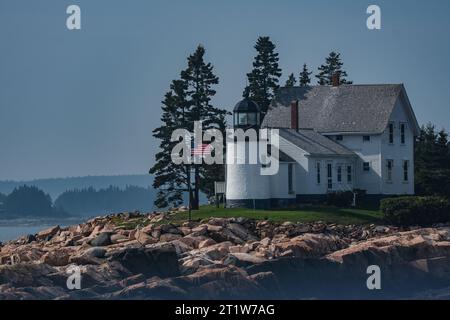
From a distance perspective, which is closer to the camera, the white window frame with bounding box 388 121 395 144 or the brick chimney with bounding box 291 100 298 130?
the brick chimney with bounding box 291 100 298 130

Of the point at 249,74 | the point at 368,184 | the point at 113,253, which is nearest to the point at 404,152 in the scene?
the point at 368,184

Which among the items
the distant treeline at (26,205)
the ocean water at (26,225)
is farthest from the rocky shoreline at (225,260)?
the distant treeline at (26,205)

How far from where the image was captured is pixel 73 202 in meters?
181

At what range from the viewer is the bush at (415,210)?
73.1 metres

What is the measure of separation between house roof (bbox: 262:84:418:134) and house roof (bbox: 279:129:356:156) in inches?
37.1

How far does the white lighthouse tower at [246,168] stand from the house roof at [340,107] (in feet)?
24.0

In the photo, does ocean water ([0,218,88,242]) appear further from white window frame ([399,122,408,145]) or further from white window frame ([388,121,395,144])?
white window frame ([388,121,395,144])

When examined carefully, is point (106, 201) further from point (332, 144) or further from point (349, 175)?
point (349, 175)

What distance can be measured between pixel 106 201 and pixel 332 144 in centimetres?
9735

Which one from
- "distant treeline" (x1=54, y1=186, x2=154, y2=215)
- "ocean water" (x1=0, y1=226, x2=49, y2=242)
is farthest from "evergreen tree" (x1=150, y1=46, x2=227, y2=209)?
"distant treeline" (x1=54, y1=186, x2=154, y2=215)

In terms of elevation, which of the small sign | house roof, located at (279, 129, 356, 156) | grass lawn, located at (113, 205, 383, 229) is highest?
house roof, located at (279, 129, 356, 156)

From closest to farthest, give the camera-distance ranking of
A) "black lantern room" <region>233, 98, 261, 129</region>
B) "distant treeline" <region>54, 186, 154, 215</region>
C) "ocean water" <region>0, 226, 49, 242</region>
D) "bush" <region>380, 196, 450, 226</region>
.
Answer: "bush" <region>380, 196, 450, 226</region>
"black lantern room" <region>233, 98, 261, 129</region>
"ocean water" <region>0, 226, 49, 242</region>
"distant treeline" <region>54, 186, 154, 215</region>

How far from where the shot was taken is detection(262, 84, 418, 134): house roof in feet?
267
